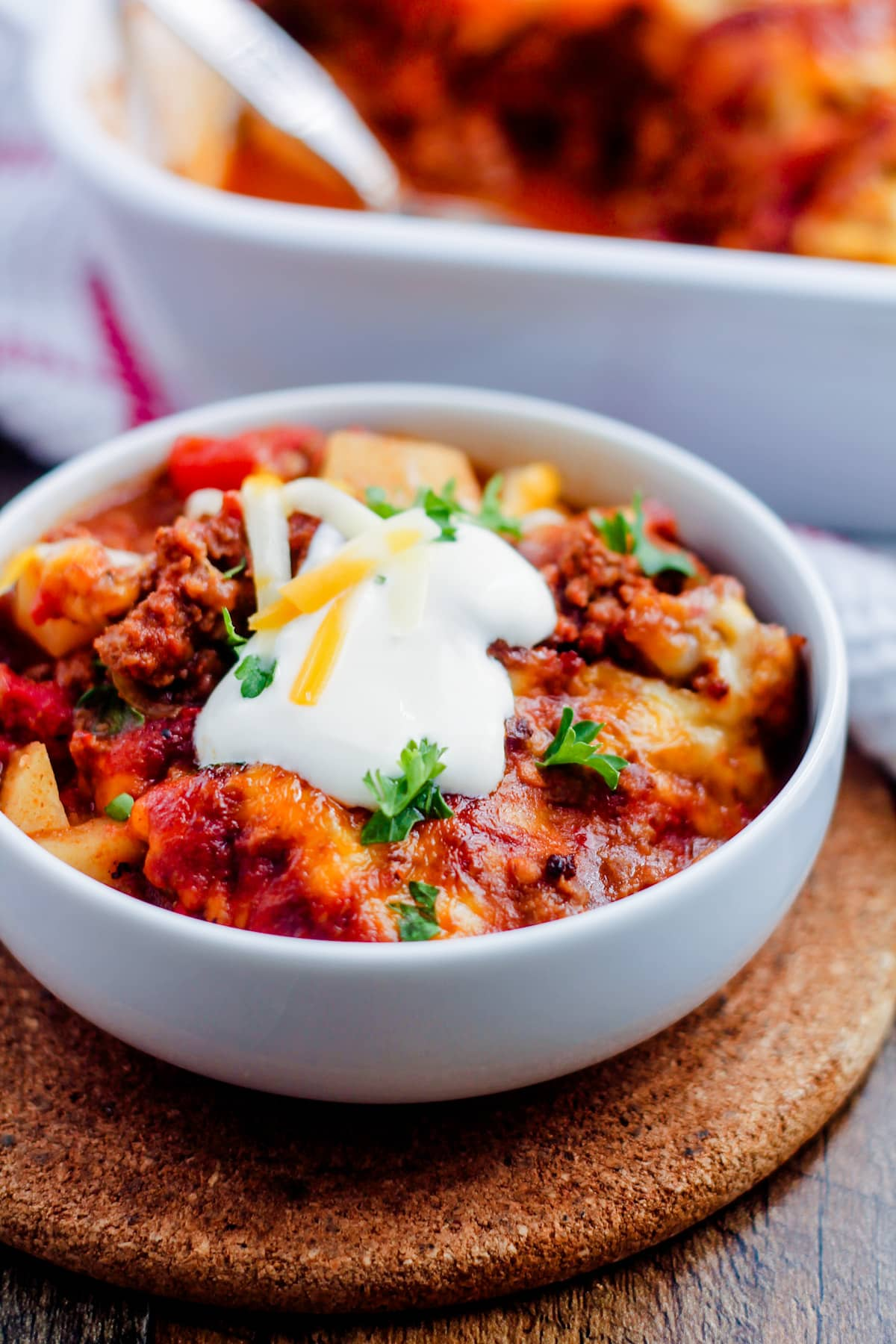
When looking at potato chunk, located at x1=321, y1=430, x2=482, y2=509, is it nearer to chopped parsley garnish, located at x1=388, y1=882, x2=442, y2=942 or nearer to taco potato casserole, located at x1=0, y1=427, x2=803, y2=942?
taco potato casserole, located at x1=0, y1=427, x2=803, y2=942

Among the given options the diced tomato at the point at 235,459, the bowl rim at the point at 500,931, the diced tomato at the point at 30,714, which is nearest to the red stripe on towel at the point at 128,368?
the bowl rim at the point at 500,931

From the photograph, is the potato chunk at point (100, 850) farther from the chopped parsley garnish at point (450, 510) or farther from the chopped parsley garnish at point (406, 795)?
the chopped parsley garnish at point (450, 510)

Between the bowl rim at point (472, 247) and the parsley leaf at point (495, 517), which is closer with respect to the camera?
the parsley leaf at point (495, 517)

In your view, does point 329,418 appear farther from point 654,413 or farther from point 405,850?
point 405,850

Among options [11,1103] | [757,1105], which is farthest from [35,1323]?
[757,1105]

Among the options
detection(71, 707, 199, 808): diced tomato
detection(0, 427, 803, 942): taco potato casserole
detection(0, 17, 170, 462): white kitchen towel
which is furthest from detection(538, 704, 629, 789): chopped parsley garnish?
detection(0, 17, 170, 462): white kitchen towel

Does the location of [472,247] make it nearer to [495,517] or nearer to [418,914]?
[495,517]

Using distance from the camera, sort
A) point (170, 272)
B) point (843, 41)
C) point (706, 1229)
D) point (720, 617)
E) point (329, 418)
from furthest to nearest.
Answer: point (843, 41) < point (170, 272) < point (329, 418) < point (720, 617) < point (706, 1229)
